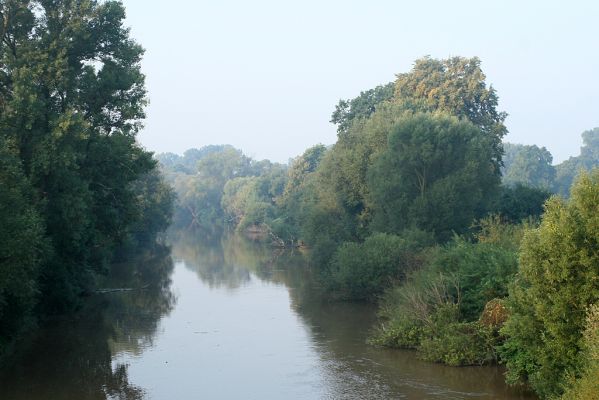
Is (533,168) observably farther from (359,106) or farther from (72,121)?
(72,121)

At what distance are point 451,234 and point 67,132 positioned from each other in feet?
80.6

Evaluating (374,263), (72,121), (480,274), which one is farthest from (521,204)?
(72,121)

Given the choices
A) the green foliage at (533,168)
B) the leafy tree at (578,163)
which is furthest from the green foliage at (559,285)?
the green foliage at (533,168)

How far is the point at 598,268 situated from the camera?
19516 mm

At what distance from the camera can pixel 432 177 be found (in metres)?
48.3

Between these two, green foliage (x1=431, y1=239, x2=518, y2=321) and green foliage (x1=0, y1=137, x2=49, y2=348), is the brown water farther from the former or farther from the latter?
green foliage (x1=431, y1=239, x2=518, y2=321)

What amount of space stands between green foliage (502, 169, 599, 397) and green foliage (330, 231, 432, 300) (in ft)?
58.1

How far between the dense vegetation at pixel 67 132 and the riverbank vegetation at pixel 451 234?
13704 mm

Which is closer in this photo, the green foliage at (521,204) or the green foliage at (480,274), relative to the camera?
the green foliage at (480,274)

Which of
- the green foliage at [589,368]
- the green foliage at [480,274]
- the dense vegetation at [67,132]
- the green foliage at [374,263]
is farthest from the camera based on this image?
the green foliage at [374,263]

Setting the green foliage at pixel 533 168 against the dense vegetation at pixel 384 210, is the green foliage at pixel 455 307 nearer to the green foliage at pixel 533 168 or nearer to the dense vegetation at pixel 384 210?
the dense vegetation at pixel 384 210

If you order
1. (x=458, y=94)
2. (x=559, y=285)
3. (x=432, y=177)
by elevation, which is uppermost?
(x=458, y=94)

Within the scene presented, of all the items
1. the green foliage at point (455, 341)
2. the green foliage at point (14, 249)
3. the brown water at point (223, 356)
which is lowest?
the brown water at point (223, 356)

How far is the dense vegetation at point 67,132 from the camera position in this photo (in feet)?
107
